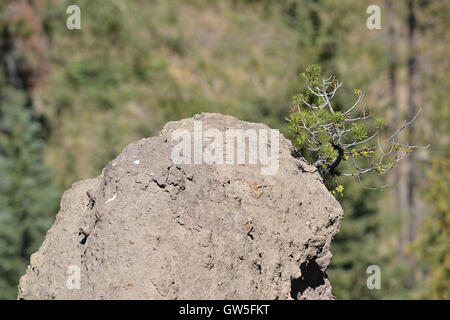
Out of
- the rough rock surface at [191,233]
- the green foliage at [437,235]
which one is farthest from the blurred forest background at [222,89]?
the rough rock surface at [191,233]

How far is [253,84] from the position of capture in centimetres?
1836

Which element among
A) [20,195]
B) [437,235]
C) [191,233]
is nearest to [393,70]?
[437,235]

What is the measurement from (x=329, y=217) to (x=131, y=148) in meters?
1.74

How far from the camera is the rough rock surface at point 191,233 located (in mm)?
4672

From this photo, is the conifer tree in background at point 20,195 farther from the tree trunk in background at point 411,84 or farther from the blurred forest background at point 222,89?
the tree trunk in background at point 411,84

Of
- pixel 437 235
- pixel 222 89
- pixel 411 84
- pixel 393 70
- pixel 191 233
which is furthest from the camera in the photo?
pixel 411 84

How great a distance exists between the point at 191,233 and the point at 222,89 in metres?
15.4

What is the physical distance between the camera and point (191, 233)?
4812 mm

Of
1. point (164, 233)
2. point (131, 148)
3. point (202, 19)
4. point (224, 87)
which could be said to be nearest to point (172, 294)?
point (164, 233)

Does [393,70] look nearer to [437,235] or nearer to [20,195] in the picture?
[437,235]

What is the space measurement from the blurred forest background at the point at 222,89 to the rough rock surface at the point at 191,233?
8.28 metres

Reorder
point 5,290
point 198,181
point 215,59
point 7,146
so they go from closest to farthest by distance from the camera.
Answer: point 198,181, point 5,290, point 7,146, point 215,59

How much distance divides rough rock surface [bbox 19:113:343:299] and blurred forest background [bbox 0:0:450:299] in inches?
326
